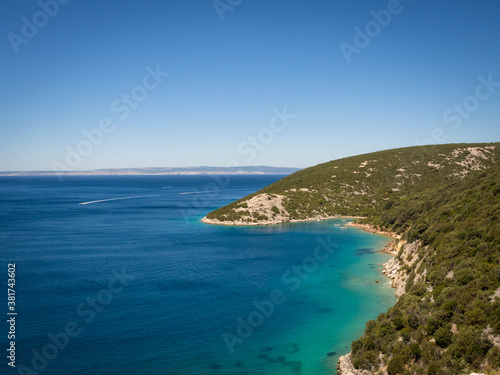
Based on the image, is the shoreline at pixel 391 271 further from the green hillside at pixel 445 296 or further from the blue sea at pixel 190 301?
the blue sea at pixel 190 301

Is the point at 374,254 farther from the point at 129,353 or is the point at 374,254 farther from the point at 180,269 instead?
the point at 129,353

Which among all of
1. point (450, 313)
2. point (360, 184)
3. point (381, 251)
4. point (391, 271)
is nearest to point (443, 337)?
point (450, 313)

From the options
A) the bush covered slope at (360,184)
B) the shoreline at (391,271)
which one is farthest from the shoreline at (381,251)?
the bush covered slope at (360,184)

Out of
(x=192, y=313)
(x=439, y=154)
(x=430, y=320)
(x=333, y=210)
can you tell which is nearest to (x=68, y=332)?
(x=192, y=313)

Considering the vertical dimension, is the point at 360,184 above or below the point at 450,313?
above

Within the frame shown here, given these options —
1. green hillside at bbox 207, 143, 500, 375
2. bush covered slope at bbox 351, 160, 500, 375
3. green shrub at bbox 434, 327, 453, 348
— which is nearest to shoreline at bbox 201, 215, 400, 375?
green hillside at bbox 207, 143, 500, 375

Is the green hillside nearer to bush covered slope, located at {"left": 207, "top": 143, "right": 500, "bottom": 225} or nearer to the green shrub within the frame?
the green shrub

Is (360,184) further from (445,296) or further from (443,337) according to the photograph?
(443,337)
